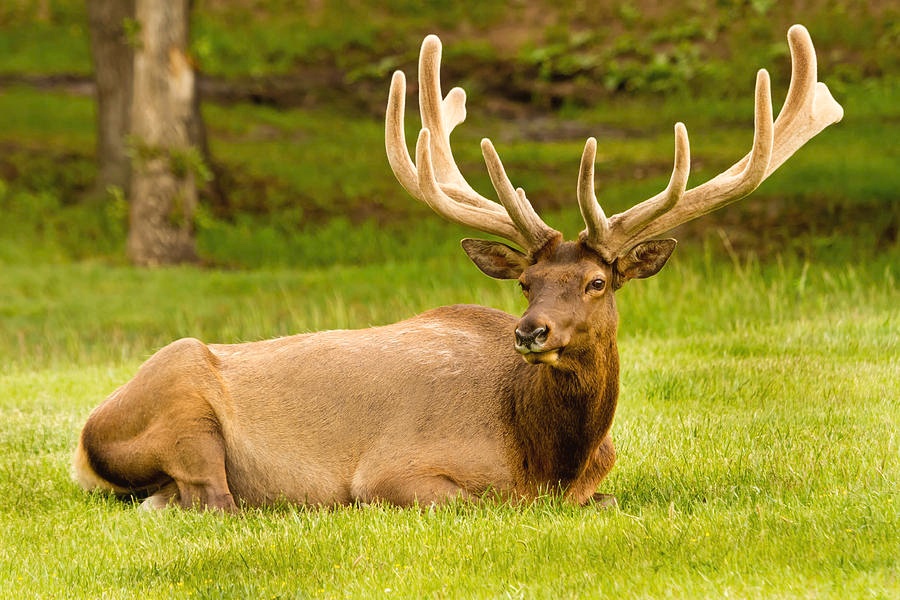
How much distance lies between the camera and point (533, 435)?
6.95m

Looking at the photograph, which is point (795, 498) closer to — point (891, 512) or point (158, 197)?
point (891, 512)

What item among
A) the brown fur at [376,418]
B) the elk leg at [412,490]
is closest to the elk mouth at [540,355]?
the brown fur at [376,418]

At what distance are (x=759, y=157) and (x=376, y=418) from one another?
237 cm

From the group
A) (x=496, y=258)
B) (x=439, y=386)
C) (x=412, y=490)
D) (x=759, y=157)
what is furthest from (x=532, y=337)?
(x=759, y=157)

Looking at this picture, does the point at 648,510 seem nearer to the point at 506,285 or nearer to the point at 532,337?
the point at 532,337

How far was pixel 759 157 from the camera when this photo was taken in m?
6.73

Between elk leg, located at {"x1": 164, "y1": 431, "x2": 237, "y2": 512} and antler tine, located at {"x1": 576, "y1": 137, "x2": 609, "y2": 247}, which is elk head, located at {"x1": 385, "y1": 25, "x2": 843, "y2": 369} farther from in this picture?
elk leg, located at {"x1": 164, "y1": 431, "x2": 237, "y2": 512}

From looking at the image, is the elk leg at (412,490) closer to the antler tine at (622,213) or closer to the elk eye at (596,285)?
the elk eye at (596,285)

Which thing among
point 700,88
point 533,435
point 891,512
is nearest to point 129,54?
point 700,88

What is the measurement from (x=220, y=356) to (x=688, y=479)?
2642 millimetres

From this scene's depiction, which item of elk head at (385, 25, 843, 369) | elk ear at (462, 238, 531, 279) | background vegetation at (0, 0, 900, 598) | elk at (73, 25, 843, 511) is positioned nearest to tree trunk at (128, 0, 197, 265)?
background vegetation at (0, 0, 900, 598)

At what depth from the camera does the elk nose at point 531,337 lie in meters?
6.21

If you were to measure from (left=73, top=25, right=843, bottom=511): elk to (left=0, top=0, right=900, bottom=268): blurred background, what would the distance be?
9473 mm

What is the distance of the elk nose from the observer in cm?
621
